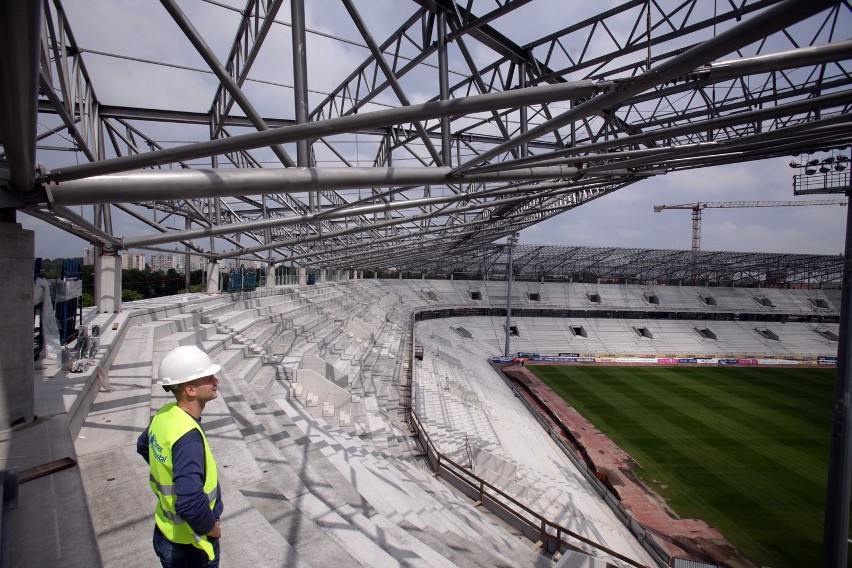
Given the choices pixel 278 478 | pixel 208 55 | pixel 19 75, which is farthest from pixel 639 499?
pixel 19 75

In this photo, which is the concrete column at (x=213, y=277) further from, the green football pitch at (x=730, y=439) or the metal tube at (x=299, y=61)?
the green football pitch at (x=730, y=439)

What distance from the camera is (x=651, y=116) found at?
1019cm

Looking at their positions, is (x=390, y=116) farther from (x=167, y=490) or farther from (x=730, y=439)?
(x=730, y=439)

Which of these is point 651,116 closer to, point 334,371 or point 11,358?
point 334,371

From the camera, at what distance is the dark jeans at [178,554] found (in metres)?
2.00

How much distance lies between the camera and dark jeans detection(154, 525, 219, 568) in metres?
2.00

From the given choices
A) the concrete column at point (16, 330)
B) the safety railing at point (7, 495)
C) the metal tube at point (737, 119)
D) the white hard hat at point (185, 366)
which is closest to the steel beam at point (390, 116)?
the metal tube at point (737, 119)

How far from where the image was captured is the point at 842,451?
7.65m

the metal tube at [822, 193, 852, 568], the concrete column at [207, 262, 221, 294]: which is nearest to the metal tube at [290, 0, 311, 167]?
the metal tube at [822, 193, 852, 568]

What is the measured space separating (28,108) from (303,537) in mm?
3317

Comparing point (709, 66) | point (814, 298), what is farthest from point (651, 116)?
point (814, 298)

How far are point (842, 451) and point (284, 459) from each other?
368 inches

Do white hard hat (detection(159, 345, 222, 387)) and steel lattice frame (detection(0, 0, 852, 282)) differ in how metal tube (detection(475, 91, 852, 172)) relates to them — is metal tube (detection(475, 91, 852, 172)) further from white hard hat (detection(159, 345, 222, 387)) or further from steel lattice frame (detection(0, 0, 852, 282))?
white hard hat (detection(159, 345, 222, 387))

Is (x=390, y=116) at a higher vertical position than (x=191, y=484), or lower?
higher
